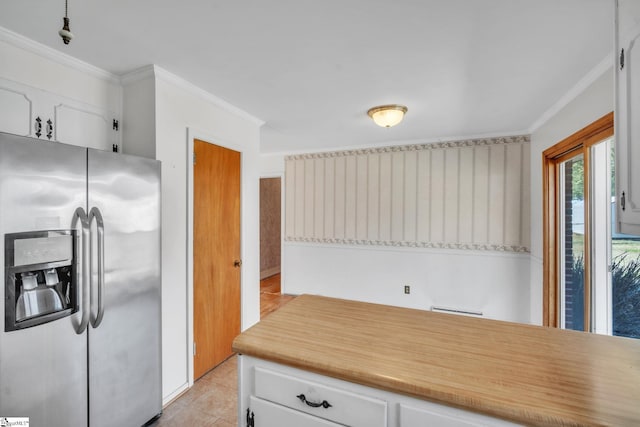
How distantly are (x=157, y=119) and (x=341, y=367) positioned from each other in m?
2.00

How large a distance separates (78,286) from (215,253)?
3.76 ft

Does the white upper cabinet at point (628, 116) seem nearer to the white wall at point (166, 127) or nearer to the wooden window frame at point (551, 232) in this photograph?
the wooden window frame at point (551, 232)

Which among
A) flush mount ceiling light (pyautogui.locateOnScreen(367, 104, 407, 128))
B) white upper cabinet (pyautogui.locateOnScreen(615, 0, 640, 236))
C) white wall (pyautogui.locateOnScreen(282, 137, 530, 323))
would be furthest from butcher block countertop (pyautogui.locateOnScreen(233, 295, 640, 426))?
white wall (pyautogui.locateOnScreen(282, 137, 530, 323))

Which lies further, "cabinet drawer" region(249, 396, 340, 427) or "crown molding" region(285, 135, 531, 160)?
"crown molding" region(285, 135, 531, 160)

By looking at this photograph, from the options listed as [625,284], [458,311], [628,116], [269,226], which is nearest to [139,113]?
[628,116]

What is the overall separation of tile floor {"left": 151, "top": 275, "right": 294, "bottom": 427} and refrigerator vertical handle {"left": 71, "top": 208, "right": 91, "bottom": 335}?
94cm

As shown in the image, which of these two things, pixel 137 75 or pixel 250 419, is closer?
pixel 250 419

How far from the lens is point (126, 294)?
5.66 ft

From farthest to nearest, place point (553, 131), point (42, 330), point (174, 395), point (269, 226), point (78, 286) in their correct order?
point (269, 226)
point (553, 131)
point (174, 395)
point (78, 286)
point (42, 330)

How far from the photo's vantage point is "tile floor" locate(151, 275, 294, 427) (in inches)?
77.7

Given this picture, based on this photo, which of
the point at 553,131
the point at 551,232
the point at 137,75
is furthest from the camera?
the point at 551,232

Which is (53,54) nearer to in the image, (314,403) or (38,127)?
(38,127)

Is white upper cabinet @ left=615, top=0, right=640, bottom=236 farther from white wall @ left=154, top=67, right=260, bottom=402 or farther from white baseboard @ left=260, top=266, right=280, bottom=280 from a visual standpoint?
white baseboard @ left=260, top=266, right=280, bottom=280

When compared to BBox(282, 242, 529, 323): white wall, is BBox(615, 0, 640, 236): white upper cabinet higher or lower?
higher
